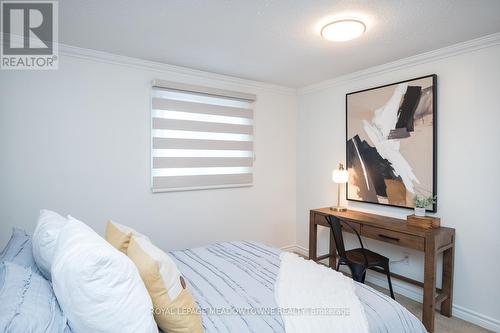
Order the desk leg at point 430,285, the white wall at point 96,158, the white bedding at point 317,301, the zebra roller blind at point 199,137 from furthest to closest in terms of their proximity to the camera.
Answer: the zebra roller blind at point 199,137, the white wall at point 96,158, the desk leg at point 430,285, the white bedding at point 317,301

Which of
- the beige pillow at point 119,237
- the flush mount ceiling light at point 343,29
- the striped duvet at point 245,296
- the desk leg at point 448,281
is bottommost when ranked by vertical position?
the desk leg at point 448,281

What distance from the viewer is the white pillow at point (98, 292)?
99cm

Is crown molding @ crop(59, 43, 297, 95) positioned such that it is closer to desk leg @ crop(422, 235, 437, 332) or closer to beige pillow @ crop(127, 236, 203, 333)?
beige pillow @ crop(127, 236, 203, 333)

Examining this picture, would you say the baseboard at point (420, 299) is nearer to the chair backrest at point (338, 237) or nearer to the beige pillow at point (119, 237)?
the chair backrest at point (338, 237)

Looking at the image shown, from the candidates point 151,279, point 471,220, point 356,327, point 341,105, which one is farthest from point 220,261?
point 341,105

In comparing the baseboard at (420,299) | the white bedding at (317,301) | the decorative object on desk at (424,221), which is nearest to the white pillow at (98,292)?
the white bedding at (317,301)

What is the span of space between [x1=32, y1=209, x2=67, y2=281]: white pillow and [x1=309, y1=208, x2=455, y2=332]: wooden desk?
2474mm

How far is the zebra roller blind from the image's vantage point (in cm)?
300

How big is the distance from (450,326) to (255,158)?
258 cm

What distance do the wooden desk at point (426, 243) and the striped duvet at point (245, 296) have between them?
3.00 ft

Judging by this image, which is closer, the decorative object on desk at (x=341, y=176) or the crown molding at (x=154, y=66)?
the crown molding at (x=154, y=66)

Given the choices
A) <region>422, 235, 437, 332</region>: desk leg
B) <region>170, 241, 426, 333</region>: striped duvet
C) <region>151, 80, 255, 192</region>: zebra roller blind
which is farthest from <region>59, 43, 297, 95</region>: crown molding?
<region>422, 235, 437, 332</region>: desk leg

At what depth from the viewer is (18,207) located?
2.40 m

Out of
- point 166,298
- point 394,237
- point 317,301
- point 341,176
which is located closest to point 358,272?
point 394,237
